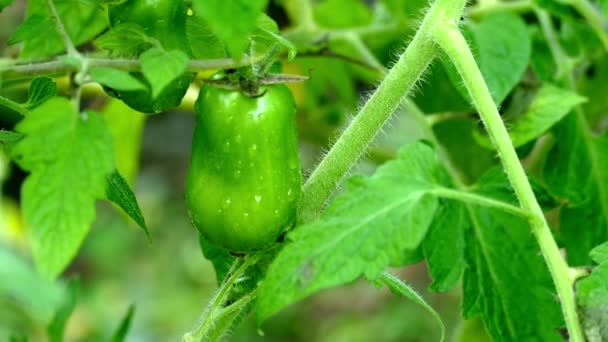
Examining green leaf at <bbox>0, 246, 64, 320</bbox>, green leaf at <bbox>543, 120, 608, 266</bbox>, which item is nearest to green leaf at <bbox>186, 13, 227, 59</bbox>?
green leaf at <bbox>543, 120, 608, 266</bbox>

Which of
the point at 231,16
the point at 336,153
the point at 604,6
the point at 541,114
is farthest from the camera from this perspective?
the point at 541,114

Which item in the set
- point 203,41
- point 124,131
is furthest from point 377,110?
point 124,131

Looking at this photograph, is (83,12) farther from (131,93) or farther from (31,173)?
(31,173)

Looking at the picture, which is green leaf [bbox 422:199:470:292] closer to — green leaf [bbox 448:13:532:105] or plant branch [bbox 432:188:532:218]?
plant branch [bbox 432:188:532:218]

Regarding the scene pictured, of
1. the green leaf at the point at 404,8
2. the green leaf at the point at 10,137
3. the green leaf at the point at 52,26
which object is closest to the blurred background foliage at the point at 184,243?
the green leaf at the point at 404,8

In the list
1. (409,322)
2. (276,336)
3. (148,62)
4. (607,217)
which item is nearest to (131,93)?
(148,62)

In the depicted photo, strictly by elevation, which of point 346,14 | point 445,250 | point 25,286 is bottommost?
A: point 25,286

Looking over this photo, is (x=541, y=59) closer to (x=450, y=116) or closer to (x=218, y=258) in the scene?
(x=450, y=116)

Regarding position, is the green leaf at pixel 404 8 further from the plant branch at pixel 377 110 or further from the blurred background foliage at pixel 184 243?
the plant branch at pixel 377 110
